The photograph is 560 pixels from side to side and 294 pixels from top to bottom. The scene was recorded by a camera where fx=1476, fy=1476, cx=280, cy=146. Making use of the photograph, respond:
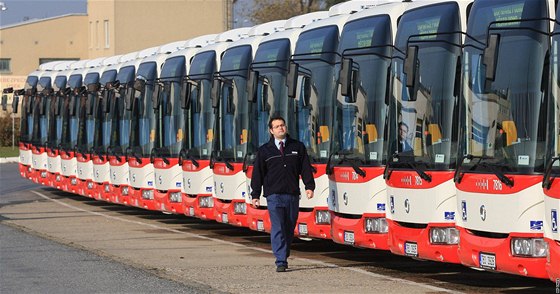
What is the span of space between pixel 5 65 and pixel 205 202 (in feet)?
237

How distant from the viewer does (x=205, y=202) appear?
25.5m

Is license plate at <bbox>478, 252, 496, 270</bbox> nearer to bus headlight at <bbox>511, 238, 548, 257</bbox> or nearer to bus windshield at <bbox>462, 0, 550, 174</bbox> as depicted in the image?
bus headlight at <bbox>511, 238, 548, 257</bbox>

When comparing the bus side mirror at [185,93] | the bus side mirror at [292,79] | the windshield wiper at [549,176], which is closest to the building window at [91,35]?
the bus side mirror at [185,93]

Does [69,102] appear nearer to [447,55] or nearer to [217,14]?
[447,55]

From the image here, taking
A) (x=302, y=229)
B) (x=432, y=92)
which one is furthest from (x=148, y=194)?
(x=432, y=92)

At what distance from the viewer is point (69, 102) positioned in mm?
38594

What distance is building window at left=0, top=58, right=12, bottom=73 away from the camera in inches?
3748

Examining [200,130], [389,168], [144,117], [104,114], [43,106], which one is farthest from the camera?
[43,106]

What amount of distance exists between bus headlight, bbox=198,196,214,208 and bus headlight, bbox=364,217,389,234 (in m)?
7.98

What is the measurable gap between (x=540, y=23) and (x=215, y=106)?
11.0 meters

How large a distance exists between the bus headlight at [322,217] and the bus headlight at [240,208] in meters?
3.50

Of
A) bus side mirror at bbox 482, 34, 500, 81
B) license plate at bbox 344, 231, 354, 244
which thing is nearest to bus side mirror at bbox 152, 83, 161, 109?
license plate at bbox 344, 231, 354, 244

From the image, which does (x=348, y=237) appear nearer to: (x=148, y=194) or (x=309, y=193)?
(x=309, y=193)

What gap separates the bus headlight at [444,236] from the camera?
15.4 metres
